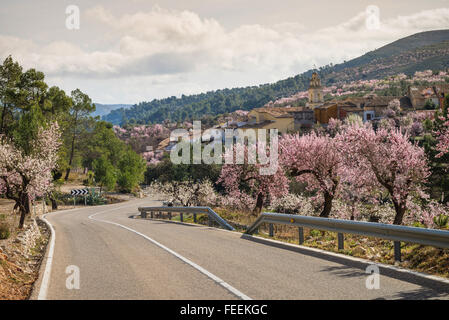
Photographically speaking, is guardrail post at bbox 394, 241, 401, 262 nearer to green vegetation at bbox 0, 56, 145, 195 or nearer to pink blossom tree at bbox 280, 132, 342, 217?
pink blossom tree at bbox 280, 132, 342, 217

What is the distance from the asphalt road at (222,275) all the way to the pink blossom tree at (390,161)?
397 inches

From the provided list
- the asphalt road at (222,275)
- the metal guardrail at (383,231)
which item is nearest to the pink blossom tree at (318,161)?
the metal guardrail at (383,231)

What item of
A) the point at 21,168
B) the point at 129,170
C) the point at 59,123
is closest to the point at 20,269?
the point at 21,168

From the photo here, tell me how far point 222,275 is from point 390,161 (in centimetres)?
1441

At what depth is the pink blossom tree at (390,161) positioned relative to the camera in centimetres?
2059

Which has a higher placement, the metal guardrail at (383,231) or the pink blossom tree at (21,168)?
the pink blossom tree at (21,168)

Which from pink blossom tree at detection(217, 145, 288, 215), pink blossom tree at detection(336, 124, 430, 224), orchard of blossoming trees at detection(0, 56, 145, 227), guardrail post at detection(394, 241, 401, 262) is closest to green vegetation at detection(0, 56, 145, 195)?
orchard of blossoming trees at detection(0, 56, 145, 227)

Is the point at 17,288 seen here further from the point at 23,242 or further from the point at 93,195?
the point at 93,195

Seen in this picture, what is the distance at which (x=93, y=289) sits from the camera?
7.52m

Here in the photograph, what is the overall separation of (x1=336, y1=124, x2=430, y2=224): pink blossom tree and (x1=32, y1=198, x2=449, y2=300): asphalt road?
1009 cm

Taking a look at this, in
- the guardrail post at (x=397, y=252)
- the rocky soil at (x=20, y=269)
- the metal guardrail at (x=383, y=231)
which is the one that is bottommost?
the rocky soil at (x=20, y=269)

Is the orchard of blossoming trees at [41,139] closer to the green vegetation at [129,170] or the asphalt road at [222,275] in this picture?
the green vegetation at [129,170]

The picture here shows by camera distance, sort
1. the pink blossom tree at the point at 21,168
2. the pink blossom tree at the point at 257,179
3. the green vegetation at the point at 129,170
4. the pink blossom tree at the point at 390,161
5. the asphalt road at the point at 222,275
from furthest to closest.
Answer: the green vegetation at the point at 129,170
the pink blossom tree at the point at 257,179
the pink blossom tree at the point at 21,168
the pink blossom tree at the point at 390,161
the asphalt road at the point at 222,275

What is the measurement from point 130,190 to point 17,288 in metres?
74.2
